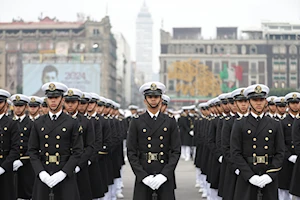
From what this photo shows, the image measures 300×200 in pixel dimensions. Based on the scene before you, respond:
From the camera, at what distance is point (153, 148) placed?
7027 millimetres

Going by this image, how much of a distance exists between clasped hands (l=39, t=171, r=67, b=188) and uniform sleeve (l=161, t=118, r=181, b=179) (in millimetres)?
1191

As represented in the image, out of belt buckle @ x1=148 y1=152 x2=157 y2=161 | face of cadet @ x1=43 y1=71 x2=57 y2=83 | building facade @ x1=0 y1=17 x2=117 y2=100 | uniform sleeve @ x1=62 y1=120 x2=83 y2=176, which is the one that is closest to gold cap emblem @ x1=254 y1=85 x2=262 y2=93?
belt buckle @ x1=148 y1=152 x2=157 y2=161

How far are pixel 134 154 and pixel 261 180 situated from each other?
151 cm

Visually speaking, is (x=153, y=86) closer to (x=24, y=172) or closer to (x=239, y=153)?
(x=239, y=153)

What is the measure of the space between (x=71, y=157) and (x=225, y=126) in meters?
2.46

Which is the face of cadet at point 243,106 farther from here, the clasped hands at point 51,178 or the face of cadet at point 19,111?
the face of cadet at point 19,111

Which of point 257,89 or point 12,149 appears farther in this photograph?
point 12,149

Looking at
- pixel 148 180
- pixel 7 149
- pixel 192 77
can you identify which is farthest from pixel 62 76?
pixel 148 180

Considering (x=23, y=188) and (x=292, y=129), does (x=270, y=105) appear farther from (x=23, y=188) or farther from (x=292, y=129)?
(x=23, y=188)

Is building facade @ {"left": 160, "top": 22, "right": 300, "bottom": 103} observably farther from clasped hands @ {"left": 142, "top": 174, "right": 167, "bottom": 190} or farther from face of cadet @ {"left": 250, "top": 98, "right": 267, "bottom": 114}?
clasped hands @ {"left": 142, "top": 174, "right": 167, "bottom": 190}

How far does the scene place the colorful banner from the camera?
7888cm

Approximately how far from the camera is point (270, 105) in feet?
38.0

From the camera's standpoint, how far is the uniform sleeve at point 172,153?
688cm

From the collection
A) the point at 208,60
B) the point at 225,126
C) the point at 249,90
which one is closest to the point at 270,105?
the point at 225,126
